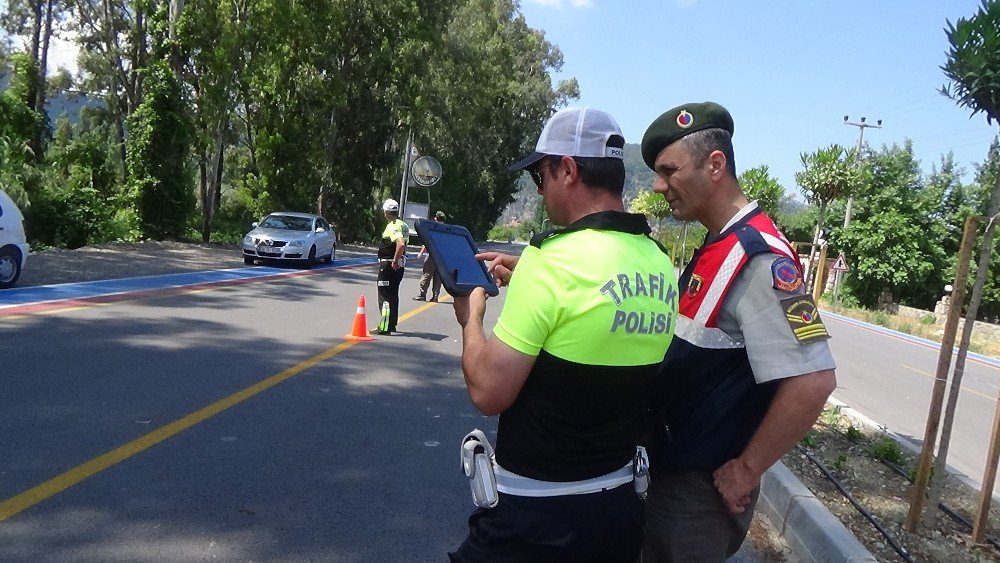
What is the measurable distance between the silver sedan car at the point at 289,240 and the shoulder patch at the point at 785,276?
65.3 feet

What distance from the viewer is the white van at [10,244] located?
37.8ft

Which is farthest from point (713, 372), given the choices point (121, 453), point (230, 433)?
point (230, 433)

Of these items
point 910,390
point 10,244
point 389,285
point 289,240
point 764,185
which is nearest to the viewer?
point 389,285

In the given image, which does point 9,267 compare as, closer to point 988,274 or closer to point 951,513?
point 951,513

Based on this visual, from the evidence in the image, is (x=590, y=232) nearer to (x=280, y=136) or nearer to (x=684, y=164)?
(x=684, y=164)

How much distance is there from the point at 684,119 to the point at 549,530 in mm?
1172

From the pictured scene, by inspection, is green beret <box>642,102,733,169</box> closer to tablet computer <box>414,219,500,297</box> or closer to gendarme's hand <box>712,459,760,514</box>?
tablet computer <box>414,219,500,297</box>

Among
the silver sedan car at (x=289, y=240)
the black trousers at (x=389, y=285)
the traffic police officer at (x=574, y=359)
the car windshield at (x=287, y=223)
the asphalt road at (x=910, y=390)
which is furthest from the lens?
the car windshield at (x=287, y=223)

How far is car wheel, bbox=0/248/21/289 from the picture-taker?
460 inches

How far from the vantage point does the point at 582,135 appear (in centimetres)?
199

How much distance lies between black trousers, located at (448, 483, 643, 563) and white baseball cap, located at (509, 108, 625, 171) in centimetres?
86

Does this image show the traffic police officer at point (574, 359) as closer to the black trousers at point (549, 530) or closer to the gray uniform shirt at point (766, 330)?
the black trousers at point (549, 530)

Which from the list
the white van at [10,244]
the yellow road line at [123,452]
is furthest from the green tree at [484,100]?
the yellow road line at [123,452]

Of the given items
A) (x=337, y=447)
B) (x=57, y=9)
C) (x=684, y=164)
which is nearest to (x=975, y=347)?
(x=337, y=447)
